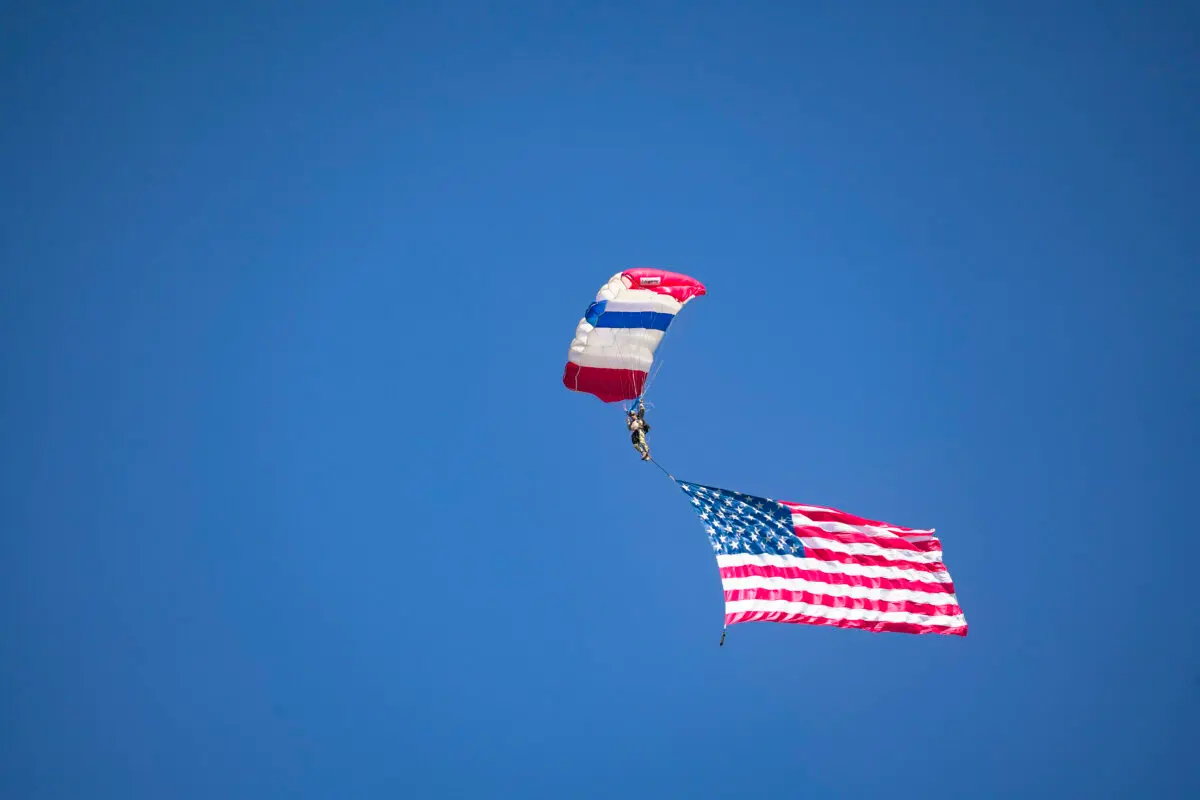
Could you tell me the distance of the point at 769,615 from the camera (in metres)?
17.9

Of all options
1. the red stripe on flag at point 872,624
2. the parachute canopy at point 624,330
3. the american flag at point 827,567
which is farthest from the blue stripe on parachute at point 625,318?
the red stripe on flag at point 872,624

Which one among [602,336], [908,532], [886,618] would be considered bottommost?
[886,618]

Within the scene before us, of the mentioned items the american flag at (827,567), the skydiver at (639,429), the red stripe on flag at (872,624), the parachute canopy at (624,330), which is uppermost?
the parachute canopy at (624,330)

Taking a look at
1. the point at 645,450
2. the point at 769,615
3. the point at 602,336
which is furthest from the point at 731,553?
the point at 602,336

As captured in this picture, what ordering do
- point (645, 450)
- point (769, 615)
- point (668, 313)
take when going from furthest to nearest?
point (668, 313), point (645, 450), point (769, 615)

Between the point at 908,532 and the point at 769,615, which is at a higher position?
the point at 908,532

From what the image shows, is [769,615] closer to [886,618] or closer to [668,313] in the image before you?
[886,618]

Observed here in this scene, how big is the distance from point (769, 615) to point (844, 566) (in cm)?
187

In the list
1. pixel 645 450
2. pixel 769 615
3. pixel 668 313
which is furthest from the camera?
pixel 668 313

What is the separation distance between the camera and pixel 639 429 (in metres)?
20.6

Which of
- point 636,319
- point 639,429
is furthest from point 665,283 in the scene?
point 639,429

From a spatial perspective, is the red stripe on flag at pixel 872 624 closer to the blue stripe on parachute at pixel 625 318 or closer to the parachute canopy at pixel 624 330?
the parachute canopy at pixel 624 330

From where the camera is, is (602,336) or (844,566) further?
(602,336)

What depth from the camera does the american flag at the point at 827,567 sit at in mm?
18297
